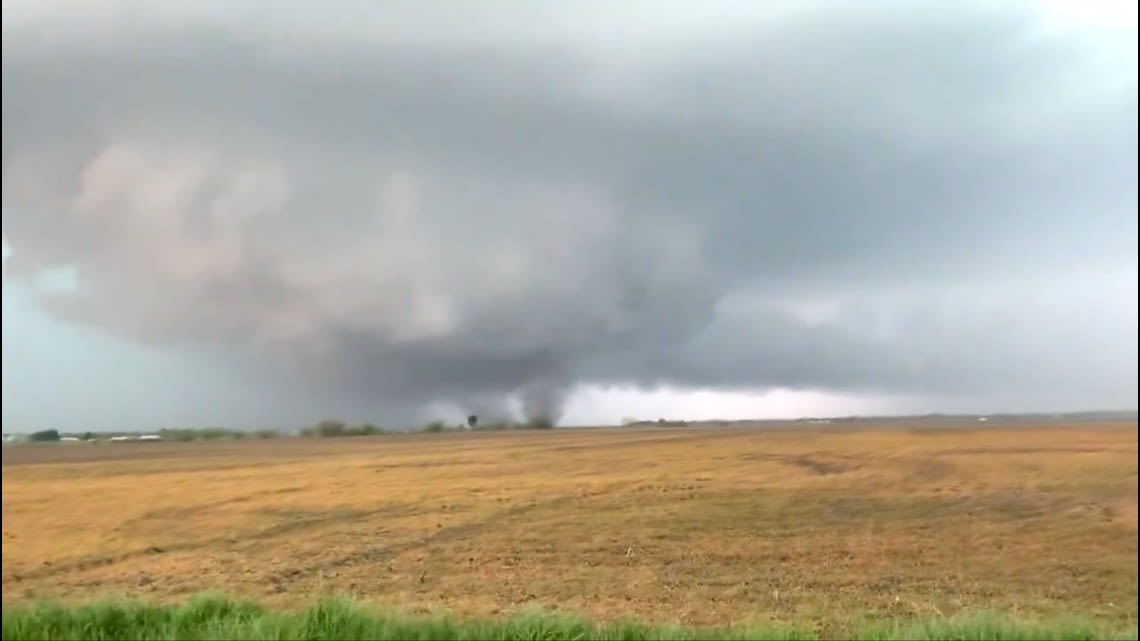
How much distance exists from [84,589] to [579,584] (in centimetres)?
286

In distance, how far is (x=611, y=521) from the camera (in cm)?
487

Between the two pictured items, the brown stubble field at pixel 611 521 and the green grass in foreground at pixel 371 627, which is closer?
the green grass in foreground at pixel 371 627

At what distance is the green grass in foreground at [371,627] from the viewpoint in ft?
12.8

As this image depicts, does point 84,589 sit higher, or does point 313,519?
point 313,519

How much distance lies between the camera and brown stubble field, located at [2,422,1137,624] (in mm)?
4480

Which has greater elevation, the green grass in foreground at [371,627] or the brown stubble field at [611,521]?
the brown stubble field at [611,521]

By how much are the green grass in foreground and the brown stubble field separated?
0.23 meters

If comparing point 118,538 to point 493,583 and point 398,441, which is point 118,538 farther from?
A: point 493,583

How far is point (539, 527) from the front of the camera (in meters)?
4.90

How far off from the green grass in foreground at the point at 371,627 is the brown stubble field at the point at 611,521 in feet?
0.77

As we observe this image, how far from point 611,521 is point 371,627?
60.4 inches

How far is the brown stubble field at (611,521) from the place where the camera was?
4.48 m

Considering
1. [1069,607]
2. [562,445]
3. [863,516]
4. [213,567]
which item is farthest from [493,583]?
[1069,607]

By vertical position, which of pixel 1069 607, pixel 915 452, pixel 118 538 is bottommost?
pixel 1069 607
